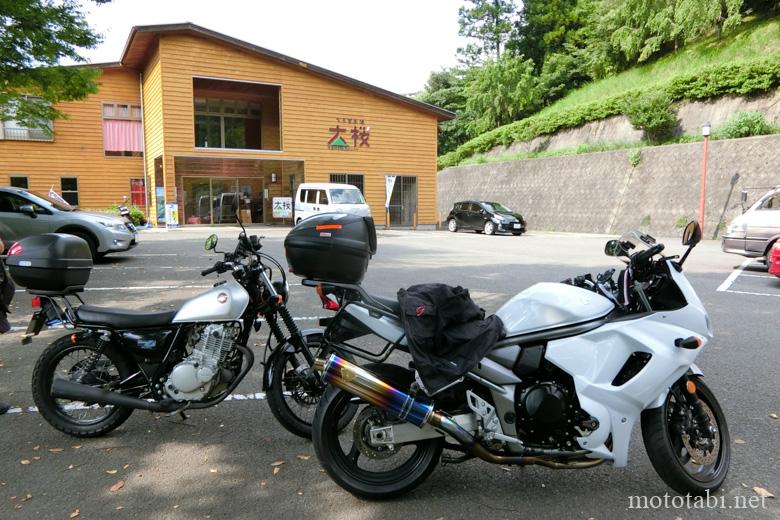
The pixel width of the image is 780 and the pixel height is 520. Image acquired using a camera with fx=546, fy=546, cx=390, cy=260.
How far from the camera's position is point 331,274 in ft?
10.2

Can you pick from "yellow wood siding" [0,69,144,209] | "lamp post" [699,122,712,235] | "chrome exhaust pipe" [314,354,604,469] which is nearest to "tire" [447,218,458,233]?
"lamp post" [699,122,712,235]

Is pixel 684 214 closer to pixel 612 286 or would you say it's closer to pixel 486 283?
pixel 486 283

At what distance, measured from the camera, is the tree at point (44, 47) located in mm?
9469

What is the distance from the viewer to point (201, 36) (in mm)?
22531

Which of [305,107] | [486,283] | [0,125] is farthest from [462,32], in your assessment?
[486,283]

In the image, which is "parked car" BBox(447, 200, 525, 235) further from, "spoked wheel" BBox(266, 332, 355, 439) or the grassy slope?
"spoked wheel" BBox(266, 332, 355, 439)

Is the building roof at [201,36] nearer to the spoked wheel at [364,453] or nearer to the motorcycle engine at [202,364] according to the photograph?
the motorcycle engine at [202,364]

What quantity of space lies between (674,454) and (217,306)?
258 centimetres

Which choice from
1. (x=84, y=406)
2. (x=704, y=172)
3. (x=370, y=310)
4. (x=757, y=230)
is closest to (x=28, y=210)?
(x=84, y=406)

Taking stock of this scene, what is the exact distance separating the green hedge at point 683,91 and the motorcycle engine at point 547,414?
23.7m

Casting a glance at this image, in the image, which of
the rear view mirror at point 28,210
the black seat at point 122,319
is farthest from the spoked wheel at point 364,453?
the rear view mirror at point 28,210

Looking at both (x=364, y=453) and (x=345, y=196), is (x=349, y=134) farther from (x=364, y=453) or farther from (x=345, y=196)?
(x=364, y=453)

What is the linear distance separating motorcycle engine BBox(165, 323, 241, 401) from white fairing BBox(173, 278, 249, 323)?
3.5 inches

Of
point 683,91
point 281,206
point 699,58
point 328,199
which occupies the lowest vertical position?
point 281,206
